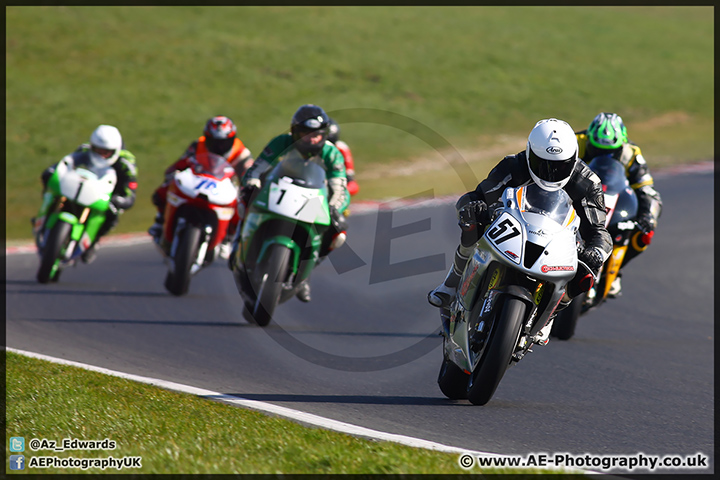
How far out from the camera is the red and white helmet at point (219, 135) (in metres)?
11.3

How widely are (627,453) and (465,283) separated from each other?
1487 millimetres

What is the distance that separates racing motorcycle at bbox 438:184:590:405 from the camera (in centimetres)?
583

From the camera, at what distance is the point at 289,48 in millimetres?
39219

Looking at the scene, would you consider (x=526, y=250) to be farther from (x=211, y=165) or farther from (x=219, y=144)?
(x=219, y=144)

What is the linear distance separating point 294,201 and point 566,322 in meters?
2.74

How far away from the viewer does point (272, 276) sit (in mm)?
8547

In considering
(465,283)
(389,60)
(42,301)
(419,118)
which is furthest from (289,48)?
(465,283)

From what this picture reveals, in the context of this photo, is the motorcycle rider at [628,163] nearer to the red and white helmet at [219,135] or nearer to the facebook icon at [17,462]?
the red and white helmet at [219,135]

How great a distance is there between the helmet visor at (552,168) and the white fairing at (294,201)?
3065 mm

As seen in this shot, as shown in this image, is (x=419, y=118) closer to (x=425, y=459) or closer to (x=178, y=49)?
(x=178, y=49)

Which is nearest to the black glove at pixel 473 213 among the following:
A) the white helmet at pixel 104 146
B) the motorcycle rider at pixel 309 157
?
the motorcycle rider at pixel 309 157

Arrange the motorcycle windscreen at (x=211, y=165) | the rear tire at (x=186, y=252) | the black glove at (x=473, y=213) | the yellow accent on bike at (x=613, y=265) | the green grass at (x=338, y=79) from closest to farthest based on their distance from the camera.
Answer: the black glove at (x=473, y=213), the yellow accent on bike at (x=613, y=265), the rear tire at (x=186, y=252), the motorcycle windscreen at (x=211, y=165), the green grass at (x=338, y=79)

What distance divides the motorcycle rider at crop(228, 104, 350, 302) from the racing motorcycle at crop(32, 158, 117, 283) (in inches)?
109

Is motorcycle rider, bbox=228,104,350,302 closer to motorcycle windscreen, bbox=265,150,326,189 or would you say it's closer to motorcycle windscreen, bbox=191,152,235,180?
motorcycle windscreen, bbox=265,150,326,189
